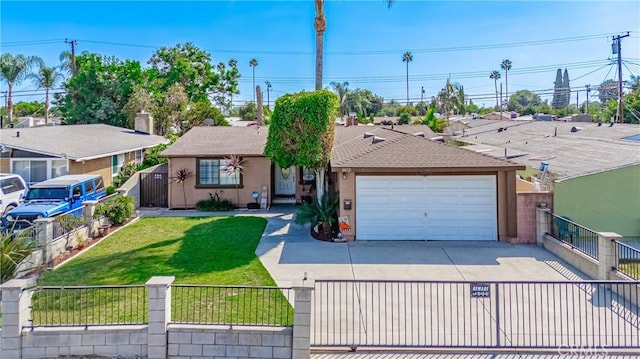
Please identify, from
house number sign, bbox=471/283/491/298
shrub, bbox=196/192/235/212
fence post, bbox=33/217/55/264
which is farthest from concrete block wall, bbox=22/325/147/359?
shrub, bbox=196/192/235/212

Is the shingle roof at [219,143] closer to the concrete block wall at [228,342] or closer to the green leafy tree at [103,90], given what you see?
the concrete block wall at [228,342]

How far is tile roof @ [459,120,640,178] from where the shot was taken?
1423 centimetres

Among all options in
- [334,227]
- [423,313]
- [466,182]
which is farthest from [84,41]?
[423,313]

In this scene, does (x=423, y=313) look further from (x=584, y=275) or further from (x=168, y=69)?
(x=168, y=69)

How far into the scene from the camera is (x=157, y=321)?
613 cm

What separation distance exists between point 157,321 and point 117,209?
9.52 metres

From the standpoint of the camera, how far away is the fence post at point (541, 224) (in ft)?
38.9

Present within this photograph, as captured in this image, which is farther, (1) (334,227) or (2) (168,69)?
(2) (168,69)

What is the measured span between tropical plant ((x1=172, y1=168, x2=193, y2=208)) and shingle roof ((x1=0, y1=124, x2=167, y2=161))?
3.88 m

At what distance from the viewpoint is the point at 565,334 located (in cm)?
659

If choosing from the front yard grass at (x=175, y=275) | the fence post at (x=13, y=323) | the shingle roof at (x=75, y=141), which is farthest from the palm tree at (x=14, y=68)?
the fence post at (x=13, y=323)

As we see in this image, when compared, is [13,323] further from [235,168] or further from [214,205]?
[235,168]

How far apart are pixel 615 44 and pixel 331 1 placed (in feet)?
74.6

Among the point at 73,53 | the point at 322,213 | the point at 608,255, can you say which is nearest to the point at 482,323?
the point at 608,255
